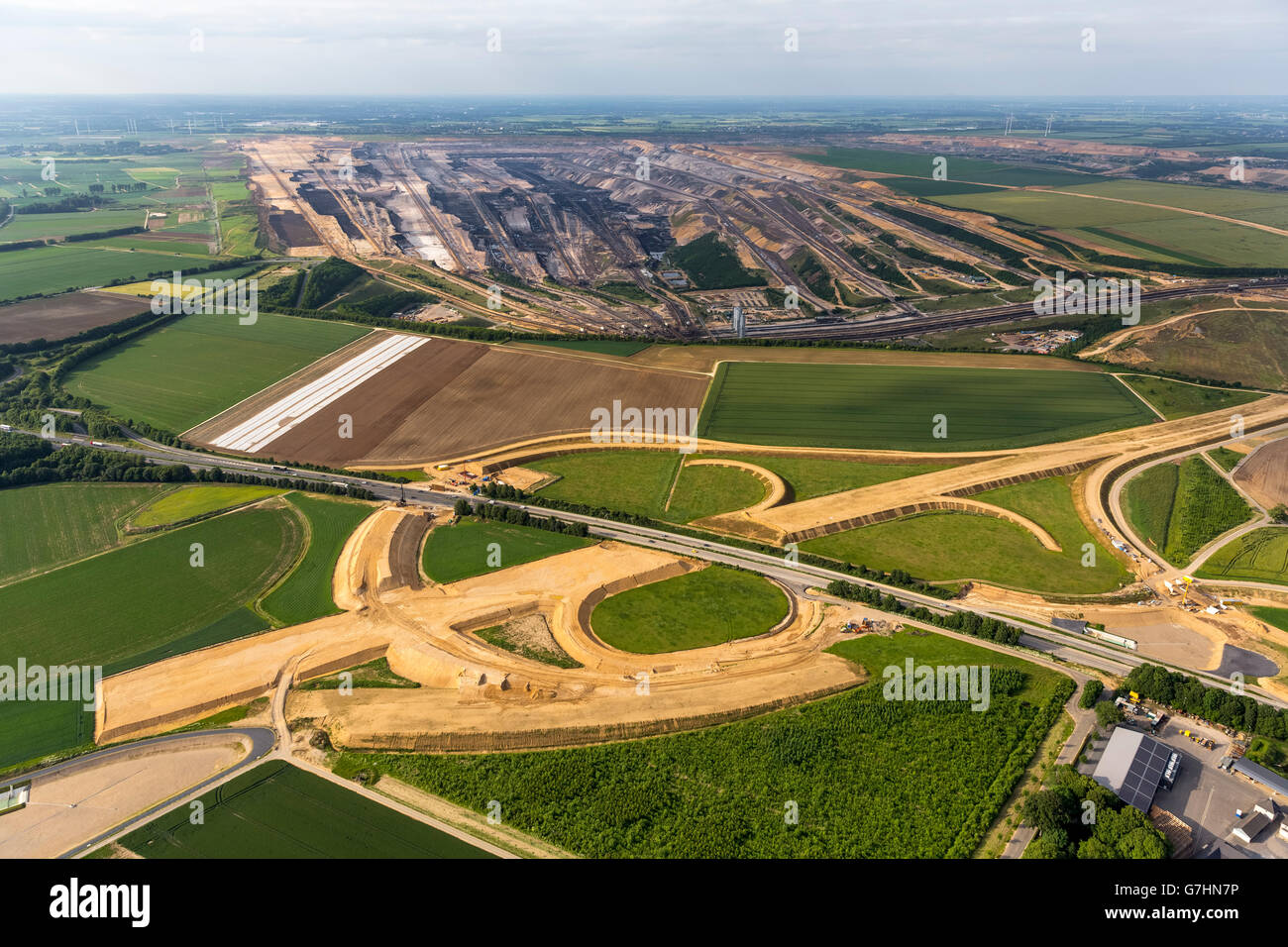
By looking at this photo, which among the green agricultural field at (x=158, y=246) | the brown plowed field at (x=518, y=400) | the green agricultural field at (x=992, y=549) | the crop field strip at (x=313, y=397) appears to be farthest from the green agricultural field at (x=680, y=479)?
the green agricultural field at (x=158, y=246)

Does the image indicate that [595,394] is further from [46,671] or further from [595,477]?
[46,671]

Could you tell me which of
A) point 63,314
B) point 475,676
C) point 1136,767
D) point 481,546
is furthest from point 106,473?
point 1136,767

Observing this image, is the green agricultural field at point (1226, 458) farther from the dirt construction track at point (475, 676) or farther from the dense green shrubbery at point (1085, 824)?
the dirt construction track at point (475, 676)

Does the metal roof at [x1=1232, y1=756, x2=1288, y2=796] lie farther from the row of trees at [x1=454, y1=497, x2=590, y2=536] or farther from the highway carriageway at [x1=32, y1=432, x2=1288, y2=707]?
the row of trees at [x1=454, y1=497, x2=590, y2=536]

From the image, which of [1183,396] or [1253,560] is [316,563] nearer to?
[1253,560]

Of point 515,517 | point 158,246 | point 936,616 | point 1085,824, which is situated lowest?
point 1085,824

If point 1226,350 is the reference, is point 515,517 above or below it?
below

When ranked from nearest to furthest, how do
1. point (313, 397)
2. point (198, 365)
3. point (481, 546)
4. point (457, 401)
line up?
1. point (481, 546)
2. point (457, 401)
3. point (313, 397)
4. point (198, 365)
